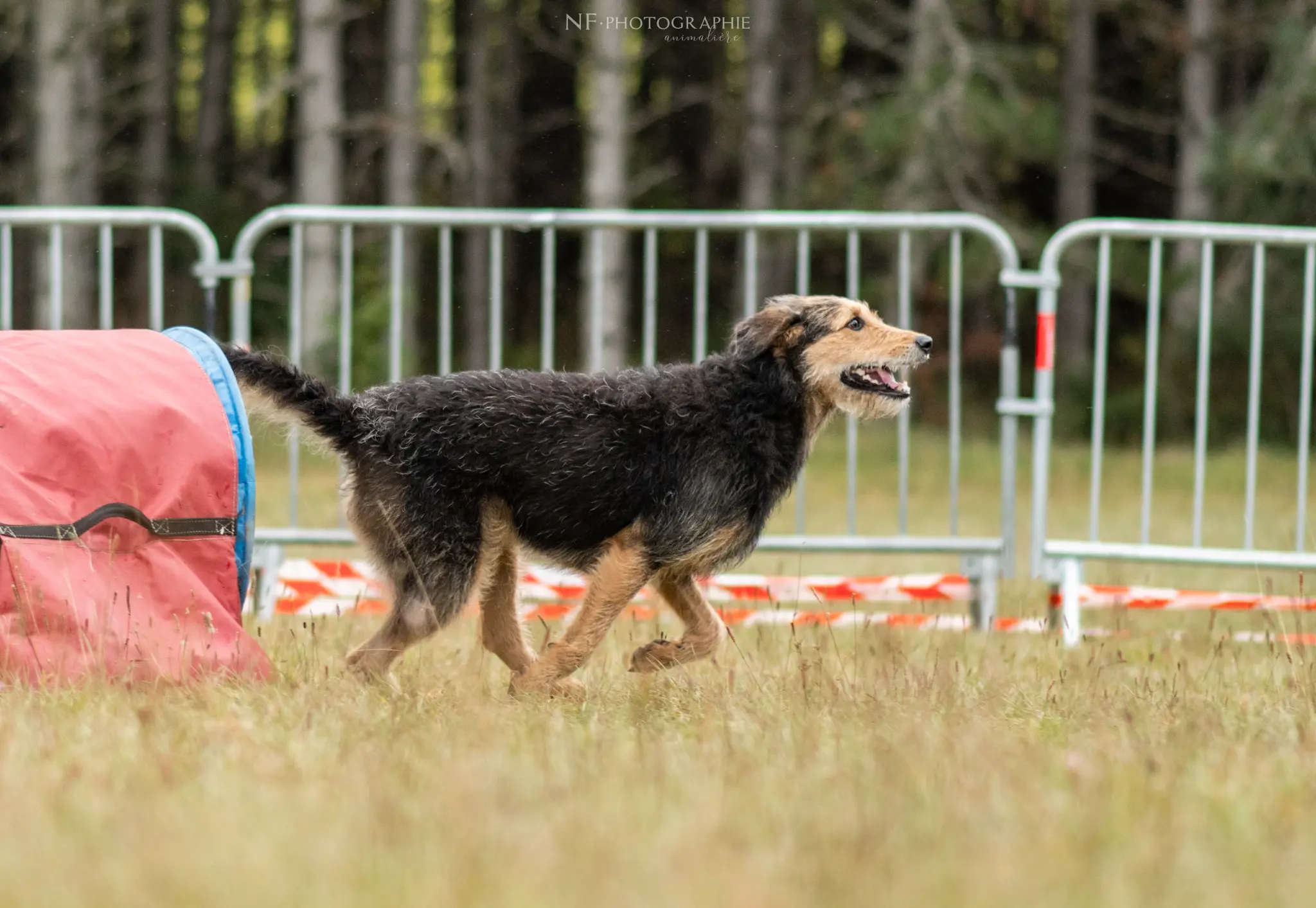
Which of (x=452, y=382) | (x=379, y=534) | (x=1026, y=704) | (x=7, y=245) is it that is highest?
(x=7, y=245)

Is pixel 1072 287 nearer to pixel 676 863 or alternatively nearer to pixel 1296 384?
pixel 1296 384

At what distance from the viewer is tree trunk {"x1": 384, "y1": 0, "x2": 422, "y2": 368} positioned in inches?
762

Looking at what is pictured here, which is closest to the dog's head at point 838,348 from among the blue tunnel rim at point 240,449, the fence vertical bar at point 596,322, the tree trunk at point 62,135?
the blue tunnel rim at point 240,449

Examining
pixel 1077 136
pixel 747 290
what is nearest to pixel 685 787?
pixel 747 290

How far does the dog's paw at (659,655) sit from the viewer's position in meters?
5.01

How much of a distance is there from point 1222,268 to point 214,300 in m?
14.4

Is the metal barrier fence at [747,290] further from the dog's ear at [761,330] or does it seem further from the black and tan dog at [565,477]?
the black and tan dog at [565,477]

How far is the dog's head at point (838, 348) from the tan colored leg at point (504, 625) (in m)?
1.07

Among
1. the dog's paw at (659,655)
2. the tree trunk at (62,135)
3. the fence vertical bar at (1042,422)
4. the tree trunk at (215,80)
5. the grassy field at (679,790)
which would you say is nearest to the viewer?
the grassy field at (679,790)

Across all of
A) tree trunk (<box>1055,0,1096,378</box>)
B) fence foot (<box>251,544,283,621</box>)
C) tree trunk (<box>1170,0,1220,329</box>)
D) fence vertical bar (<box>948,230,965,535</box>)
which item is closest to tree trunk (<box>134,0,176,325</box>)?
tree trunk (<box>1055,0,1096,378</box>)

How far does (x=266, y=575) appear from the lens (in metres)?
6.92

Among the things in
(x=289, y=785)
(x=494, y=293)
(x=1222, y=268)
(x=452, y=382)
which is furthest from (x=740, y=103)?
(x=289, y=785)

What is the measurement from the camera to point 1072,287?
21078 millimetres

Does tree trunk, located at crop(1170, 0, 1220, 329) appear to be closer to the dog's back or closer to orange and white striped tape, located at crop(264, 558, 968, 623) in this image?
orange and white striped tape, located at crop(264, 558, 968, 623)
